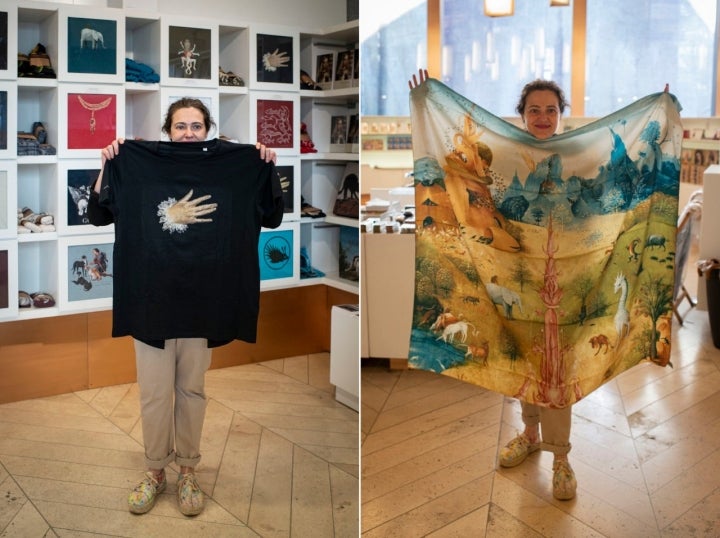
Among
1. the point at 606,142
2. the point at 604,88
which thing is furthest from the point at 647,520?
the point at 604,88

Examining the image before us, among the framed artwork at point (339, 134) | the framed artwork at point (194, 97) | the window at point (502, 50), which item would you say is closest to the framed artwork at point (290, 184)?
the framed artwork at point (339, 134)

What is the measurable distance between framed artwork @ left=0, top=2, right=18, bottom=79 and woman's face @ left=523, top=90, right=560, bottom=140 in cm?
141

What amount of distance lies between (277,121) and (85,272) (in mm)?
648

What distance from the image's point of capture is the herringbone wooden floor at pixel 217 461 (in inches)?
90.5

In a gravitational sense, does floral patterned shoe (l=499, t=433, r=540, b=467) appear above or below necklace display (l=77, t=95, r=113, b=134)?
below

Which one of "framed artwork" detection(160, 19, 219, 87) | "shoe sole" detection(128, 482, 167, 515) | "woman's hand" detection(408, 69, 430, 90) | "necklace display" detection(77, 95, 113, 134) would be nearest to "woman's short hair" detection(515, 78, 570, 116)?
"woman's hand" detection(408, 69, 430, 90)

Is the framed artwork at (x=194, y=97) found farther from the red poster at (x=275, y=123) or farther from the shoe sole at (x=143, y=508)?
the shoe sole at (x=143, y=508)

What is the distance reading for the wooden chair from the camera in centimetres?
290

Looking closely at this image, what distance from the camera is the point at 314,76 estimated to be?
8.03 feet

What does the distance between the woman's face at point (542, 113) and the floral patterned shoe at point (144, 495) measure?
4.81ft

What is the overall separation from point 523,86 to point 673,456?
1282mm

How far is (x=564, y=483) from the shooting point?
2.84 meters

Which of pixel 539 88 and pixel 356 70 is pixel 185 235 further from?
pixel 539 88

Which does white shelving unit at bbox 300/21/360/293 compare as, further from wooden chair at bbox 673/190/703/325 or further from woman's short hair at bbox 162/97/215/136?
wooden chair at bbox 673/190/703/325
